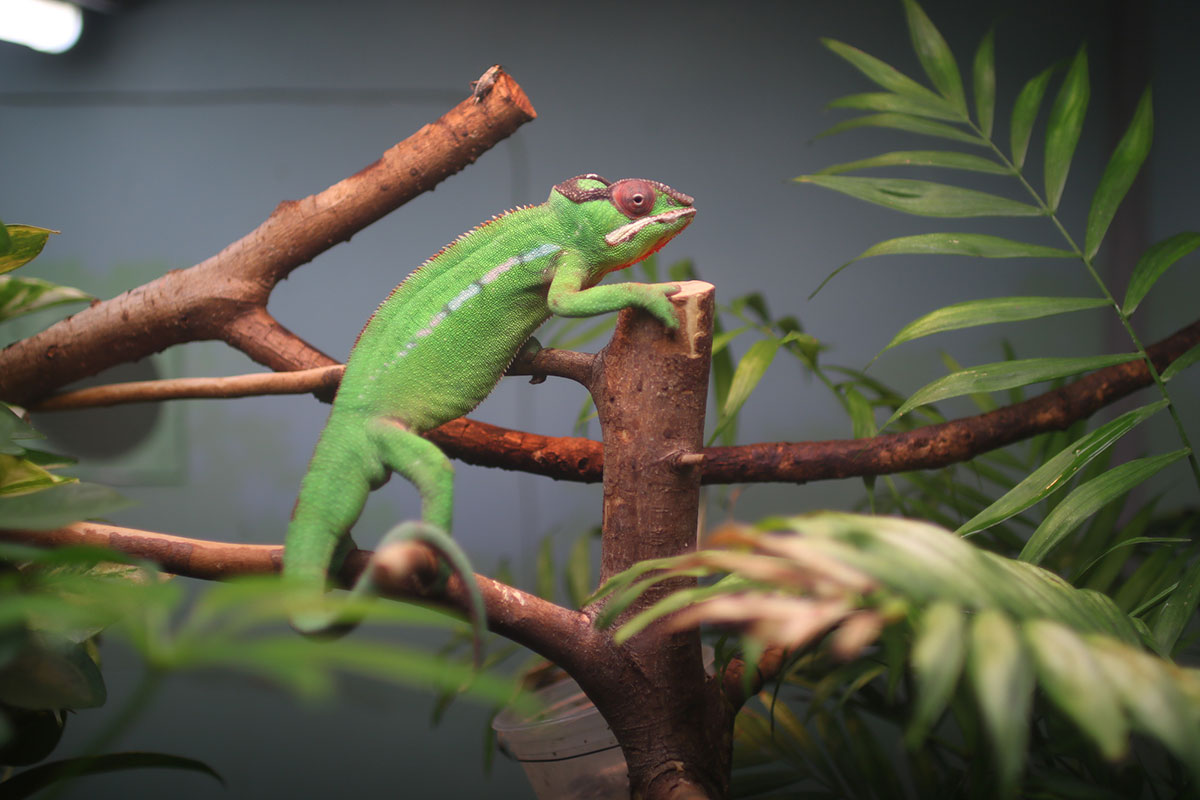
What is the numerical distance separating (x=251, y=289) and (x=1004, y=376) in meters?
1.39

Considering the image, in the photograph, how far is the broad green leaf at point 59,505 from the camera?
0.69 m

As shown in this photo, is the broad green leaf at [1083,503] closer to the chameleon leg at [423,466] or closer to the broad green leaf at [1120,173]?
the broad green leaf at [1120,173]

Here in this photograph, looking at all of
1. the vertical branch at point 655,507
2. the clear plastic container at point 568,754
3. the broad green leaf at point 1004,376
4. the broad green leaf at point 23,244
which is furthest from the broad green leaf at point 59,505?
the broad green leaf at point 1004,376

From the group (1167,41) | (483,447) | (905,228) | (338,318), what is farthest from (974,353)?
(338,318)

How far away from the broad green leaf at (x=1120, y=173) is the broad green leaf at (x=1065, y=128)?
6cm

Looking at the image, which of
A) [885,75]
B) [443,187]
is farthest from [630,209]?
[443,187]

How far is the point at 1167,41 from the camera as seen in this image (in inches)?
78.2

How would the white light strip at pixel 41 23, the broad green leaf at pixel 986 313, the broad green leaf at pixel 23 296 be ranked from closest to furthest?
the broad green leaf at pixel 986 313, the broad green leaf at pixel 23 296, the white light strip at pixel 41 23

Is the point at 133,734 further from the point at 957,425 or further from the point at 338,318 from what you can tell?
the point at 957,425

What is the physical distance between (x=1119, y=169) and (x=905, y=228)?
1.18 metres

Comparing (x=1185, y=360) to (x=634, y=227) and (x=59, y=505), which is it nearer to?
(x=634, y=227)

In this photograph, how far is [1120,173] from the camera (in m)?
1.13

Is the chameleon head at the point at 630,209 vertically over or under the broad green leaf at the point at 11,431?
over

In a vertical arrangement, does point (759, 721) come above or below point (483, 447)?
below
